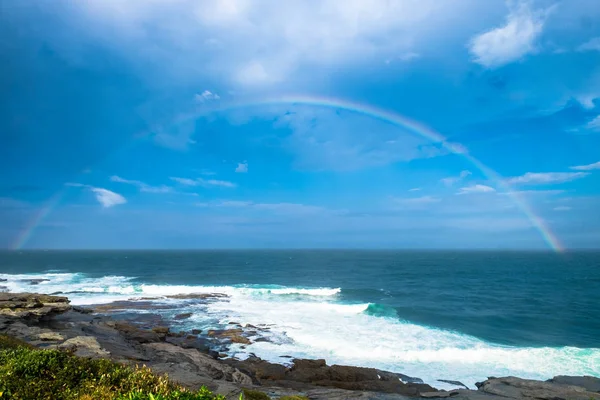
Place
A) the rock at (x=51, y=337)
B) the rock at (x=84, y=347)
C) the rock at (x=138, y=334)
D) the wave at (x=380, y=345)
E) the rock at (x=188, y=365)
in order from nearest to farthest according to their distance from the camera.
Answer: the rock at (x=188, y=365) → the rock at (x=84, y=347) → the rock at (x=51, y=337) → the wave at (x=380, y=345) → the rock at (x=138, y=334)

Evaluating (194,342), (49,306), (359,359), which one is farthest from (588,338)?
(49,306)

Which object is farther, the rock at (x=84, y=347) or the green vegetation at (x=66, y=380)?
the rock at (x=84, y=347)

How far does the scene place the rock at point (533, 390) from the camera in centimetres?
1753

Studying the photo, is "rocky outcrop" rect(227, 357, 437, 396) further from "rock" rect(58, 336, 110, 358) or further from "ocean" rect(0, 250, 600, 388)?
"rock" rect(58, 336, 110, 358)

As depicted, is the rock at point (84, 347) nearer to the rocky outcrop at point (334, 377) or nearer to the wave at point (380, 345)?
the rocky outcrop at point (334, 377)

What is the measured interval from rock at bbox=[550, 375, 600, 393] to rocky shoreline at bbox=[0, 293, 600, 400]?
0.05 m

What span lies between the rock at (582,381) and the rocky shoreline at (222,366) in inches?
1.9

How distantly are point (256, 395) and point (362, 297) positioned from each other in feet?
138

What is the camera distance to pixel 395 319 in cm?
3862

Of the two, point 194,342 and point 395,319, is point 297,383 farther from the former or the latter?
point 395,319

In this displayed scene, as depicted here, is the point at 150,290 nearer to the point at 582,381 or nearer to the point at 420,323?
the point at 420,323

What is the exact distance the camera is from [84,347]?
63.9 feet

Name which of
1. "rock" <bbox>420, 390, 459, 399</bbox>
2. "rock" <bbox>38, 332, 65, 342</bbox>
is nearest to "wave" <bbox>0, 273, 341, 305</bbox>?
"rock" <bbox>38, 332, 65, 342</bbox>

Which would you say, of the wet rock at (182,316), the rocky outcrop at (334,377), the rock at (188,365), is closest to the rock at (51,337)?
the rock at (188,365)
